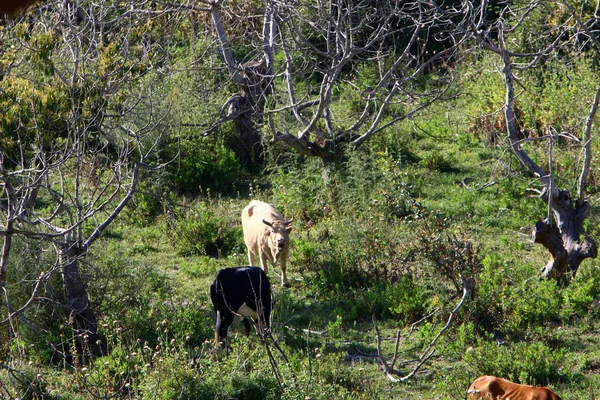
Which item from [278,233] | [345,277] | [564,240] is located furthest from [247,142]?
[564,240]

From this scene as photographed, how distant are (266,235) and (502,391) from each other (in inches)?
194

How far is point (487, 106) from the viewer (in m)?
14.9

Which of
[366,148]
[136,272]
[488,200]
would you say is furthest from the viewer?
[366,148]

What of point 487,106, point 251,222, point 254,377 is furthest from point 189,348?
point 487,106

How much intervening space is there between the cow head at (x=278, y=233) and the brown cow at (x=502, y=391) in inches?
166

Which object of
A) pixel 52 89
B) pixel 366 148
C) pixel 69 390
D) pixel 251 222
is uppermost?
pixel 52 89

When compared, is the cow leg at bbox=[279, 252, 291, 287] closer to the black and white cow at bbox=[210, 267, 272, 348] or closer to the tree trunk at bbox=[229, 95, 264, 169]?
the black and white cow at bbox=[210, 267, 272, 348]

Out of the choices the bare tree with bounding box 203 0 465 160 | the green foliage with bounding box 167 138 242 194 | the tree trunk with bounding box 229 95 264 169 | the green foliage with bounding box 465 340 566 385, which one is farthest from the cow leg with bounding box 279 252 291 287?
the tree trunk with bounding box 229 95 264 169

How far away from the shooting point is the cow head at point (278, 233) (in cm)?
1012

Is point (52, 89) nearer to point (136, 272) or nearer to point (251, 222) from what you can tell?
point (136, 272)

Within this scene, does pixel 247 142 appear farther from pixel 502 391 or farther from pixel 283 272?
pixel 502 391

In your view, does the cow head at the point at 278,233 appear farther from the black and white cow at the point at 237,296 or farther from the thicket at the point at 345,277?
the black and white cow at the point at 237,296

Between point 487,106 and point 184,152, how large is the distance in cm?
596

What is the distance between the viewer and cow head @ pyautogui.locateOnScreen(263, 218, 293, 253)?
A: 1012 centimetres
